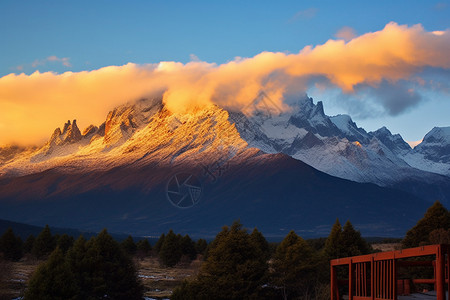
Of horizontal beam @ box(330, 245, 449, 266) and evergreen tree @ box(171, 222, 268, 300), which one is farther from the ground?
horizontal beam @ box(330, 245, 449, 266)

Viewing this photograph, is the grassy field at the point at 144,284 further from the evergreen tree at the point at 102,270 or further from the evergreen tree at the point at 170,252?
the evergreen tree at the point at 170,252

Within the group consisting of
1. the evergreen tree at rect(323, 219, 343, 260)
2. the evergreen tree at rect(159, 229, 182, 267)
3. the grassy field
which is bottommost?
the grassy field

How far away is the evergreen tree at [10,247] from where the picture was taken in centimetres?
9525

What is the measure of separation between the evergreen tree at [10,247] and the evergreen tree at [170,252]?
24060 millimetres

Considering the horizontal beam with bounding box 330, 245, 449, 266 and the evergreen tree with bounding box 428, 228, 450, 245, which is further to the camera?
the evergreen tree with bounding box 428, 228, 450, 245

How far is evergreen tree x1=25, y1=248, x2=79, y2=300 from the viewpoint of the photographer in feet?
132

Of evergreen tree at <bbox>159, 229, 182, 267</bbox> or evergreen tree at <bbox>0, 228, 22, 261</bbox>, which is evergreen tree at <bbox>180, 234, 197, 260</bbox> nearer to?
evergreen tree at <bbox>159, 229, 182, 267</bbox>

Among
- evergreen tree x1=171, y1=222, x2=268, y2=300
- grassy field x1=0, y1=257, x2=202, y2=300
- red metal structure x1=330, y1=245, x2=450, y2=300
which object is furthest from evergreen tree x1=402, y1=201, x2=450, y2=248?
red metal structure x1=330, y1=245, x2=450, y2=300

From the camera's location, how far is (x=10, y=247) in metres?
96.5

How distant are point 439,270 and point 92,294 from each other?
123ft

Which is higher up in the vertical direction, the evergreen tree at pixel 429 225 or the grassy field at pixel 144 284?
the evergreen tree at pixel 429 225

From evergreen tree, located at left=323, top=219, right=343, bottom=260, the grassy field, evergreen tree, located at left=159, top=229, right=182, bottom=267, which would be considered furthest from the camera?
evergreen tree, located at left=159, top=229, right=182, bottom=267

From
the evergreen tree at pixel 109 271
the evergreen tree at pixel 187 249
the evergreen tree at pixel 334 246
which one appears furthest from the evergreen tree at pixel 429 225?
the evergreen tree at pixel 187 249

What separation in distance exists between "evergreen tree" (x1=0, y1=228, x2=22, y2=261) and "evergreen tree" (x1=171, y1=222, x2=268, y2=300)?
54.6 metres
